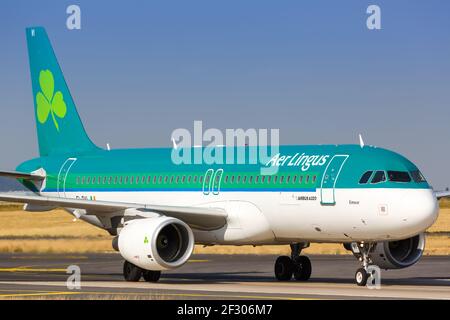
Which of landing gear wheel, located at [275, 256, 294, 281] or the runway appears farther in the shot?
landing gear wheel, located at [275, 256, 294, 281]

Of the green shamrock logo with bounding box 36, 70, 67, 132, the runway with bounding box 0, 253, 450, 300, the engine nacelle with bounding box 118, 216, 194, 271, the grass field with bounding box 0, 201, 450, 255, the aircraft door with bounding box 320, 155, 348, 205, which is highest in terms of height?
the green shamrock logo with bounding box 36, 70, 67, 132

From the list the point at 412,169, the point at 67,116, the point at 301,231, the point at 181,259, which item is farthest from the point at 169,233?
the point at 67,116

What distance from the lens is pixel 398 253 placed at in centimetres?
3319

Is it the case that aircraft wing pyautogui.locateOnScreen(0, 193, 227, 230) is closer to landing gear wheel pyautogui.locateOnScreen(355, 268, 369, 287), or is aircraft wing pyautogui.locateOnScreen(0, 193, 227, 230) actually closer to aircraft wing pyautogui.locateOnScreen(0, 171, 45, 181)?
aircraft wing pyautogui.locateOnScreen(0, 171, 45, 181)

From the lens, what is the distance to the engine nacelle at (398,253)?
1283 inches

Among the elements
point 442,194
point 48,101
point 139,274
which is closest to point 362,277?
point 442,194

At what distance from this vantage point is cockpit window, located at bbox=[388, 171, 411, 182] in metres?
30.6

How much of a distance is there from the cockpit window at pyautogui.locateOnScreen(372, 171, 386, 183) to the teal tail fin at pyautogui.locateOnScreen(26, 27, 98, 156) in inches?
560

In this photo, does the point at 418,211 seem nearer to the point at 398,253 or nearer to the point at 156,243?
the point at 398,253

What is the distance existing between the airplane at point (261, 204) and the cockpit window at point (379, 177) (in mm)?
30

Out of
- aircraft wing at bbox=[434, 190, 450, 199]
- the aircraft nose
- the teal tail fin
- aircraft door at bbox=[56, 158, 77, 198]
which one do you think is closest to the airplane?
the aircraft nose

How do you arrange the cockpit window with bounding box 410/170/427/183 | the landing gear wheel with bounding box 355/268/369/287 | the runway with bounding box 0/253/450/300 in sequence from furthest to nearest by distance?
1. the landing gear wheel with bounding box 355/268/369/287
2. the cockpit window with bounding box 410/170/427/183
3. the runway with bounding box 0/253/450/300

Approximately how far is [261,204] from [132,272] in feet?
14.9

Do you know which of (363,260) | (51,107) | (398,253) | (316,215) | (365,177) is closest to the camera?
(365,177)
